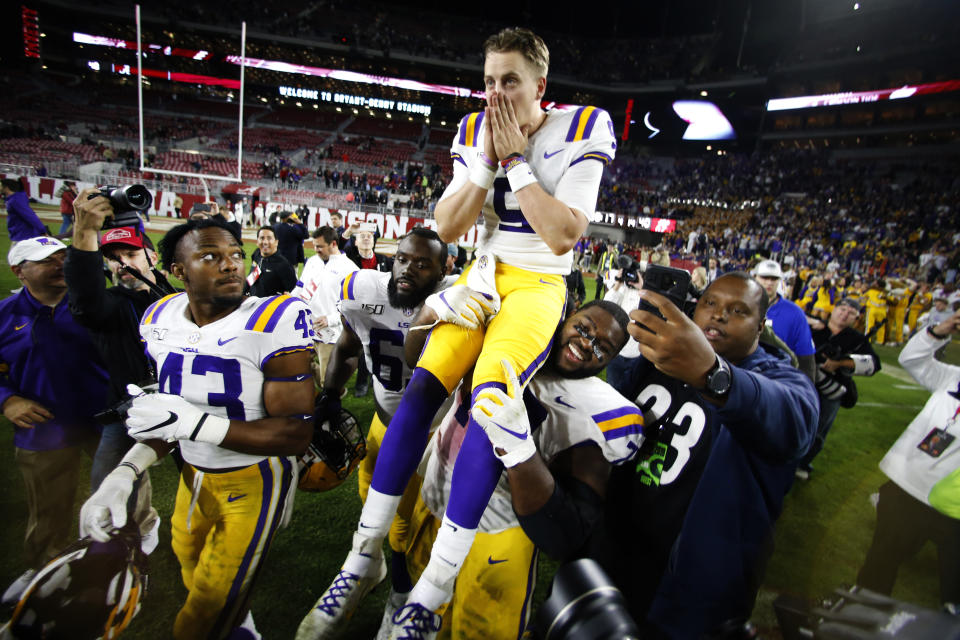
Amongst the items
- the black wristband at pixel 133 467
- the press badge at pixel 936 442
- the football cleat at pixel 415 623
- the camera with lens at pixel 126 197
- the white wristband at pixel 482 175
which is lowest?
the football cleat at pixel 415 623

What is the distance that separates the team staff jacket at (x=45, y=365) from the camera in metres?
2.79

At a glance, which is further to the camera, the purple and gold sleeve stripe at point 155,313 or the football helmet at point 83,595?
the purple and gold sleeve stripe at point 155,313

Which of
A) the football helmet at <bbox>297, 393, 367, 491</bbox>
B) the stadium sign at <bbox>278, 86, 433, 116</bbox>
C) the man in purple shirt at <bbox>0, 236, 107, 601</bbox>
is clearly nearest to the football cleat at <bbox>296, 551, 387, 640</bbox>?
the football helmet at <bbox>297, 393, 367, 491</bbox>

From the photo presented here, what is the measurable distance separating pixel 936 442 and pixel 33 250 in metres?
5.82

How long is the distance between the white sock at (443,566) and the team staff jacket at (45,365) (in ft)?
8.98

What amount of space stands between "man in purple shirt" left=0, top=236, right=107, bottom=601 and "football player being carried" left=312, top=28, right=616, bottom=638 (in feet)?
7.88

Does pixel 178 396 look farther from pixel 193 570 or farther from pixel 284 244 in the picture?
pixel 284 244

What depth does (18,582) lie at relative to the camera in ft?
8.77

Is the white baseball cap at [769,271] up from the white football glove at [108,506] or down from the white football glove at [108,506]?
up

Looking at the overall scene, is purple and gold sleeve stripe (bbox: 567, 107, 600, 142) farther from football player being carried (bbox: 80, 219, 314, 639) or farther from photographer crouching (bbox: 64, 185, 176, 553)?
photographer crouching (bbox: 64, 185, 176, 553)

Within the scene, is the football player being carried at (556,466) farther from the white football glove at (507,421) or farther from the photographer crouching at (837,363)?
the photographer crouching at (837,363)

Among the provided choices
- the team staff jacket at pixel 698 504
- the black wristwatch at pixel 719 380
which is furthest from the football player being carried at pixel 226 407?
the black wristwatch at pixel 719 380

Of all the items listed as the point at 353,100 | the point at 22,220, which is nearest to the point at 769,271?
the point at 22,220

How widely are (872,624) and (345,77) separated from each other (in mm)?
41332
